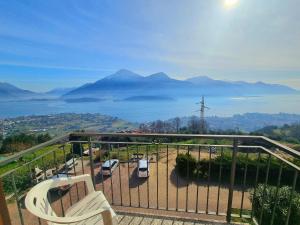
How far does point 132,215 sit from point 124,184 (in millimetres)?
8981

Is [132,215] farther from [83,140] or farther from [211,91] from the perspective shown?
[211,91]

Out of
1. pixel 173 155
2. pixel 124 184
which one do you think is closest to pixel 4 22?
pixel 124 184

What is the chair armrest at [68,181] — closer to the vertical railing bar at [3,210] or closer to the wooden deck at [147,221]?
the vertical railing bar at [3,210]

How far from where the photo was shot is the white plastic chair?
4.10 ft

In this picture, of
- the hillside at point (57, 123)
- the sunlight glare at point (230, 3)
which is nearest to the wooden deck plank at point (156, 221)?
the sunlight glare at point (230, 3)

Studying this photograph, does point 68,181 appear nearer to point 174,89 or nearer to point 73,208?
point 73,208

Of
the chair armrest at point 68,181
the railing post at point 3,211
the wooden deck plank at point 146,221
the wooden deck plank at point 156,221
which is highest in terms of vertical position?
the railing post at point 3,211

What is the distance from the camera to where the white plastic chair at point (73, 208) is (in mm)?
1250

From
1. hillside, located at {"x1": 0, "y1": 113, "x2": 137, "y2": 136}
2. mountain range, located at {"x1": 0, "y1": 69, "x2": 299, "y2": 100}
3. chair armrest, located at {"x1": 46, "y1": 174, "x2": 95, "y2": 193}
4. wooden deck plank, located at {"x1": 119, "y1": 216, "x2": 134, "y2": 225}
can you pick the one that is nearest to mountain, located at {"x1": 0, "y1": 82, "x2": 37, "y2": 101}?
mountain range, located at {"x1": 0, "y1": 69, "x2": 299, "y2": 100}

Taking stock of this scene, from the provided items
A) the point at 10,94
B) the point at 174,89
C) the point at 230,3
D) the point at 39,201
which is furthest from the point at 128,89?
the point at 39,201

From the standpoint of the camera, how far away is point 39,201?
1.45 meters

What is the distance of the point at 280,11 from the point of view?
5383 millimetres

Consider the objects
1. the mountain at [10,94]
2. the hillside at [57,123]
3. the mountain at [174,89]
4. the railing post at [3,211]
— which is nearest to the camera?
the railing post at [3,211]

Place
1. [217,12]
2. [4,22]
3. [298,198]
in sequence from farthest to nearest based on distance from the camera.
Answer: [4,22], [298,198], [217,12]
